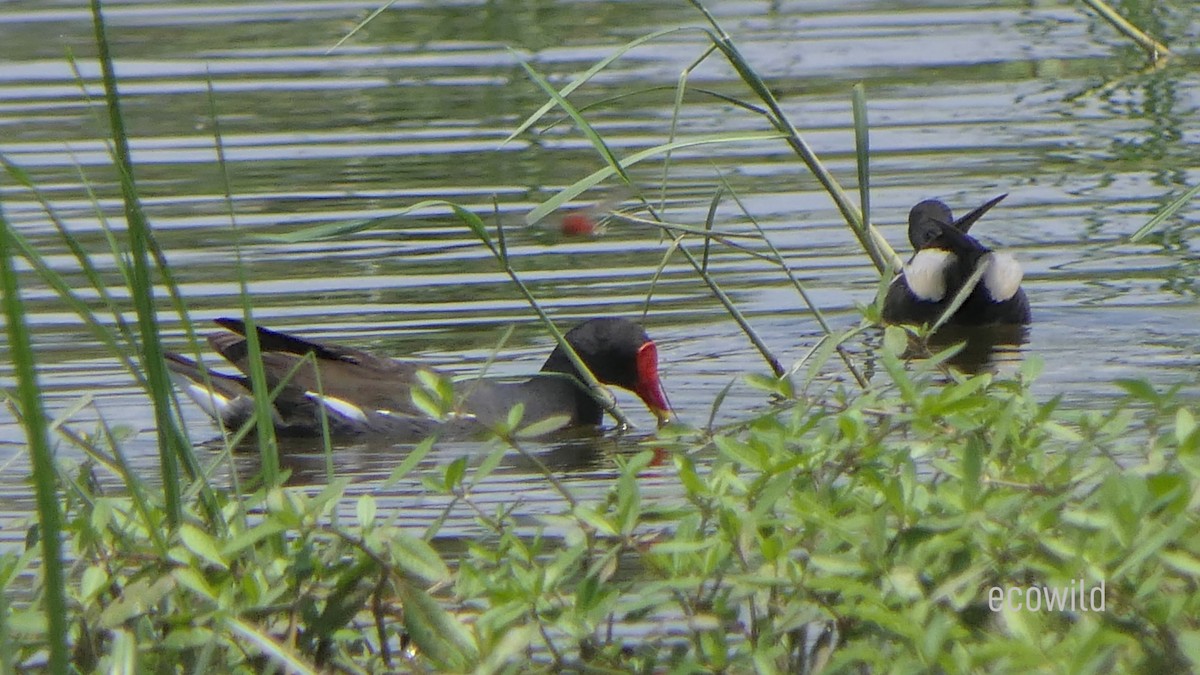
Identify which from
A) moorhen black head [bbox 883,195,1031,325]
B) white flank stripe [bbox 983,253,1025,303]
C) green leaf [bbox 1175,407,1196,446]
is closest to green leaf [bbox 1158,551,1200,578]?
green leaf [bbox 1175,407,1196,446]

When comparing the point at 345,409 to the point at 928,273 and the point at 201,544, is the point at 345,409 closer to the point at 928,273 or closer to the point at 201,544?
the point at 928,273

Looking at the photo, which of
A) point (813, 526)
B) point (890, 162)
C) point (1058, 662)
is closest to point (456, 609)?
point (813, 526)

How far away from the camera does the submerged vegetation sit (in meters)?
2.79

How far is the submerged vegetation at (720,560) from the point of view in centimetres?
279

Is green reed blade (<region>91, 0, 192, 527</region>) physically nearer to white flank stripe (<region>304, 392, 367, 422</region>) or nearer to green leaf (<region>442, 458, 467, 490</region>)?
green leaf (<region>442, 458, 467, 490</region>)

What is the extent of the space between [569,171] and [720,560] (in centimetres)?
709

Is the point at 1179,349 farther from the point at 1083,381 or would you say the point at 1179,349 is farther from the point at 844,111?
the point at 844,111

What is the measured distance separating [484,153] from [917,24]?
447 cm

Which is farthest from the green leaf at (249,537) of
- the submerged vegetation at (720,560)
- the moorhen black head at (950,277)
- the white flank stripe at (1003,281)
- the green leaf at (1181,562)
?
the white flank stripe at (1003,281)

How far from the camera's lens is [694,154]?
35.0 ft

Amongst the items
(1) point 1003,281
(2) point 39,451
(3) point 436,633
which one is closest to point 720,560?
(3) point 436,633

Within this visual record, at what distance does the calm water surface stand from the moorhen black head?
0.19 meters

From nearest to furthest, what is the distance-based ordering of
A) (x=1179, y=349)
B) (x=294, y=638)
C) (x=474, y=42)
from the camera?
(x=294, y=638) < (x=1179, y=349) < (x=474, y=42)

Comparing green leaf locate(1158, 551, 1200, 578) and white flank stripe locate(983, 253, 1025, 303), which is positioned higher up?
green leaf locate(1158, 551, 1200, 578)
